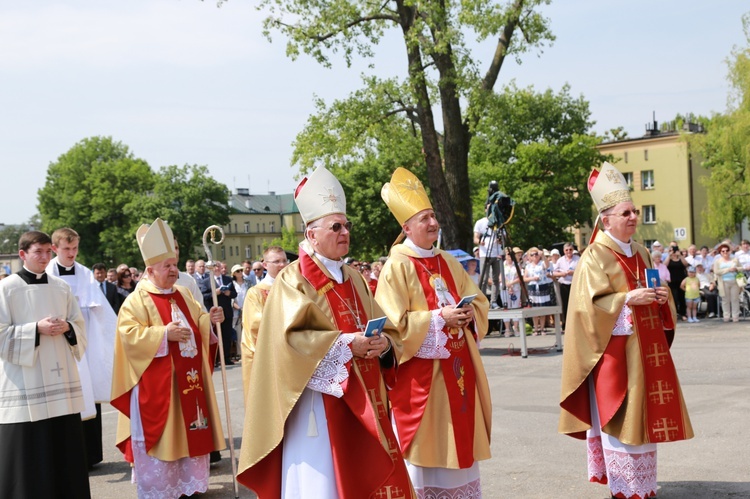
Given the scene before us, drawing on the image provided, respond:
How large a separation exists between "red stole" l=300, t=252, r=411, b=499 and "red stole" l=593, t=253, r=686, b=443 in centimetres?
223

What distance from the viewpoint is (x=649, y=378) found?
7.00 metres

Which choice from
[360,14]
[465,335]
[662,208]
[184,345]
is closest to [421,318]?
[465,335]

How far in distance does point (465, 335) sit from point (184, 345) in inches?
107

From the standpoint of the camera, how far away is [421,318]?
21.5 ft

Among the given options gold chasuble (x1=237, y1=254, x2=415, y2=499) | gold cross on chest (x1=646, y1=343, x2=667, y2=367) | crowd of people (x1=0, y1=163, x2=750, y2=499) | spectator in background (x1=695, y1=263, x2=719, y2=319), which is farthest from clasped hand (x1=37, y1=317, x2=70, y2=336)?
spectator in background (x1=695, y1=263, x2=719, y2=319)

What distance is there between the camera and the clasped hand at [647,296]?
6934mm

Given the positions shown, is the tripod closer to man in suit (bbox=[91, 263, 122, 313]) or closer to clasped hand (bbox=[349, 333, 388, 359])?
man in suit (bbox=[91, 263, 122, 313])

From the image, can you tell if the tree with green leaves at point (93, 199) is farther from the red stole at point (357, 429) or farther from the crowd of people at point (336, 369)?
the red stole at point (357, 429)

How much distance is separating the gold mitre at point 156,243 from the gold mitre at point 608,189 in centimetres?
367

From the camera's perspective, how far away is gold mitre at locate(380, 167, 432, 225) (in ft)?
22.5

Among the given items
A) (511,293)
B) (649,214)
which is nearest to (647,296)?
(511,293)

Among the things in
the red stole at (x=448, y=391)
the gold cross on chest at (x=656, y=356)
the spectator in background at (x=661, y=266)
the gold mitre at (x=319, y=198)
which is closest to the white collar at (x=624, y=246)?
the gold cross on chest at (x=656, y=356)

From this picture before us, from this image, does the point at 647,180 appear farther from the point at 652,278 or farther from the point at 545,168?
the point at 652,278

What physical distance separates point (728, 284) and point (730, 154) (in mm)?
17895
